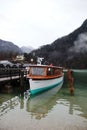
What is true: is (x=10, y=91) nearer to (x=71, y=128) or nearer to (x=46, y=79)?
(x=46, y=79)

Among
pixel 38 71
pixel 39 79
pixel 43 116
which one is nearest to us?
pixel 43 116

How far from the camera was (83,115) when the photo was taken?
17234mm

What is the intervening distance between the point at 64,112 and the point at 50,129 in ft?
17.6

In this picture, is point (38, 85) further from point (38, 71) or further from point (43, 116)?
point (43, 116)

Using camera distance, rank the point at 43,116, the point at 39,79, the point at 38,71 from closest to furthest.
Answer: the point at 43,116 → the point at 39,79 → the point at 38,71

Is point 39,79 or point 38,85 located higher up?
point 39,79

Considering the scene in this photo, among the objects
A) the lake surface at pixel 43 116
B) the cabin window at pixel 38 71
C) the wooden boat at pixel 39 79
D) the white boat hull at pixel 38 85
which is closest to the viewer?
the lake surface at pixel 43 116

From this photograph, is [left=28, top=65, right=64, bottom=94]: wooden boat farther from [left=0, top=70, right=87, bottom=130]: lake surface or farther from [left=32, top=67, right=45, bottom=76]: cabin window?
[left=0, top=70, right=87, bottom=130]: lake surface

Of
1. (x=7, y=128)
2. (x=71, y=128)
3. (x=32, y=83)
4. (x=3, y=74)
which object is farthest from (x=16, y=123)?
(x=3, y=74)

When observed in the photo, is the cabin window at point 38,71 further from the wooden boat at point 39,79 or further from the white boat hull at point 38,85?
the white boat hull at point 38,85

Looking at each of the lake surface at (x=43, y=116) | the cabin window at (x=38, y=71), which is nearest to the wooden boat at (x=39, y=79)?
the cabin window at (x=38, y=71)

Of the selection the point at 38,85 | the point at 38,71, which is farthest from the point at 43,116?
the point at 38,71

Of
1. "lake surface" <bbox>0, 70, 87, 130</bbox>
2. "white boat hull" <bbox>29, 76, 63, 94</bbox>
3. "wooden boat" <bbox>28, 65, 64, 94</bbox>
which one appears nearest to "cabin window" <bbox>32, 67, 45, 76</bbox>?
"wooden boat" <bbox>28, 65, 64, 94</bbox>

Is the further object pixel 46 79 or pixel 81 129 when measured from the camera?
pixel 46 79
